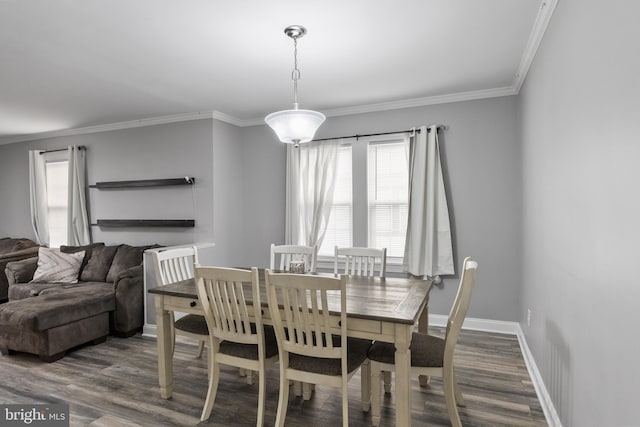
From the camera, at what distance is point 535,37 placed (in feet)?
8.68

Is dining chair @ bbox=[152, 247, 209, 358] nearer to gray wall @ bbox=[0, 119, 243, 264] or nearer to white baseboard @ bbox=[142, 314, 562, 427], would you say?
white baseboard @ bbox=[142, 314, 562, 427]

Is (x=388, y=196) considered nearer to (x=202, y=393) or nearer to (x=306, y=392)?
(x=306, y=392)

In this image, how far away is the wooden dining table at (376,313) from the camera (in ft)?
6.23

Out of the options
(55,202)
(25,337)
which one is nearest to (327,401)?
(25,337)

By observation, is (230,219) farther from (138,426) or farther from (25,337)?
(138,426)

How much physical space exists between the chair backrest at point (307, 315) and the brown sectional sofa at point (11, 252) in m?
5.08

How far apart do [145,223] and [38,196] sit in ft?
7.55

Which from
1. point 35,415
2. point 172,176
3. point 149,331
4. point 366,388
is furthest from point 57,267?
point 366,388

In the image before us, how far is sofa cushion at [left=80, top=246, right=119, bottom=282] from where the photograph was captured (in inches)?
177

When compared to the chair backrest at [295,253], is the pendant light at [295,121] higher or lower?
higher

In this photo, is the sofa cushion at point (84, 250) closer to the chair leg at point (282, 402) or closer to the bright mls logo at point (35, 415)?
the bright mls logo at point (35, 415)

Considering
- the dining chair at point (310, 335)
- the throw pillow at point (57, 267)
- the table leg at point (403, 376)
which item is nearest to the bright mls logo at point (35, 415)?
the dining chair at point (310, 335)

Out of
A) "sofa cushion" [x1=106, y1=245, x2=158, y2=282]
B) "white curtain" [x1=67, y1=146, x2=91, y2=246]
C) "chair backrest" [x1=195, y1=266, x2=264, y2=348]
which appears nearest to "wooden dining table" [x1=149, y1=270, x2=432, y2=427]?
"chair backrest" [x1=195, y1=266, x2=264, y2=348]

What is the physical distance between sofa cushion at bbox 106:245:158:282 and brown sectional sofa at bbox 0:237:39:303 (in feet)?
6.24
